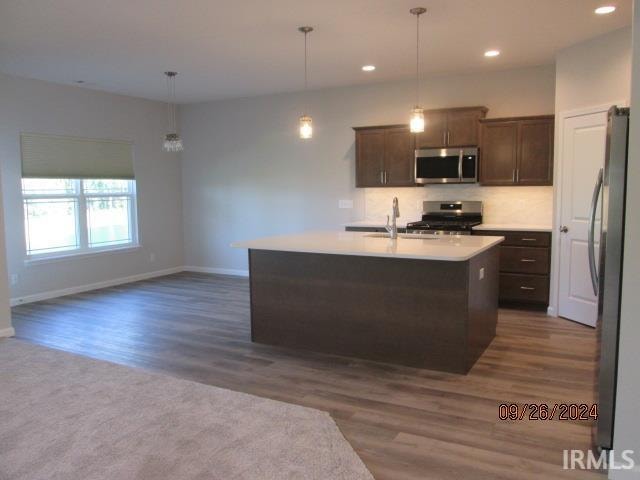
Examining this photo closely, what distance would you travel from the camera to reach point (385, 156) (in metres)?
6.50

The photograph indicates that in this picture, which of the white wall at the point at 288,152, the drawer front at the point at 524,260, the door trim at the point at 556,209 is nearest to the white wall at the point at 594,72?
the door trim at the point at 556,209

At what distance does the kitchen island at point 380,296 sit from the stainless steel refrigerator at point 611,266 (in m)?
0.98

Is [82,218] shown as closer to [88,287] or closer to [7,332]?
[88,287]

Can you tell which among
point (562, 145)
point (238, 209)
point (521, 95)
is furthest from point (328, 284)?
point (238, 209)

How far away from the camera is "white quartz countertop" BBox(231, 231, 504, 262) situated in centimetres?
354

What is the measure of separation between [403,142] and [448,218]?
1.07 meters

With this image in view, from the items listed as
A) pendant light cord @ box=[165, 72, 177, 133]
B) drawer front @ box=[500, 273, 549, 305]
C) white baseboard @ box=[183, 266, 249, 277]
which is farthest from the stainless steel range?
pendant light cord @ box=[165, 72, 177, 133]

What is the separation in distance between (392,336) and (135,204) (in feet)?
16.8

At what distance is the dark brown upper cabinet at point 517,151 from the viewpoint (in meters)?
5.64

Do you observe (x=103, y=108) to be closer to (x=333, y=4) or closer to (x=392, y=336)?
(x=333, y=4)

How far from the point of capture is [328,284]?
4.12m

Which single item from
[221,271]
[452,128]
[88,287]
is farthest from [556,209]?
[88,287]

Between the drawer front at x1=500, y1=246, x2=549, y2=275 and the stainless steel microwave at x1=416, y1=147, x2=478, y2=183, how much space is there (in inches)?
36.6
